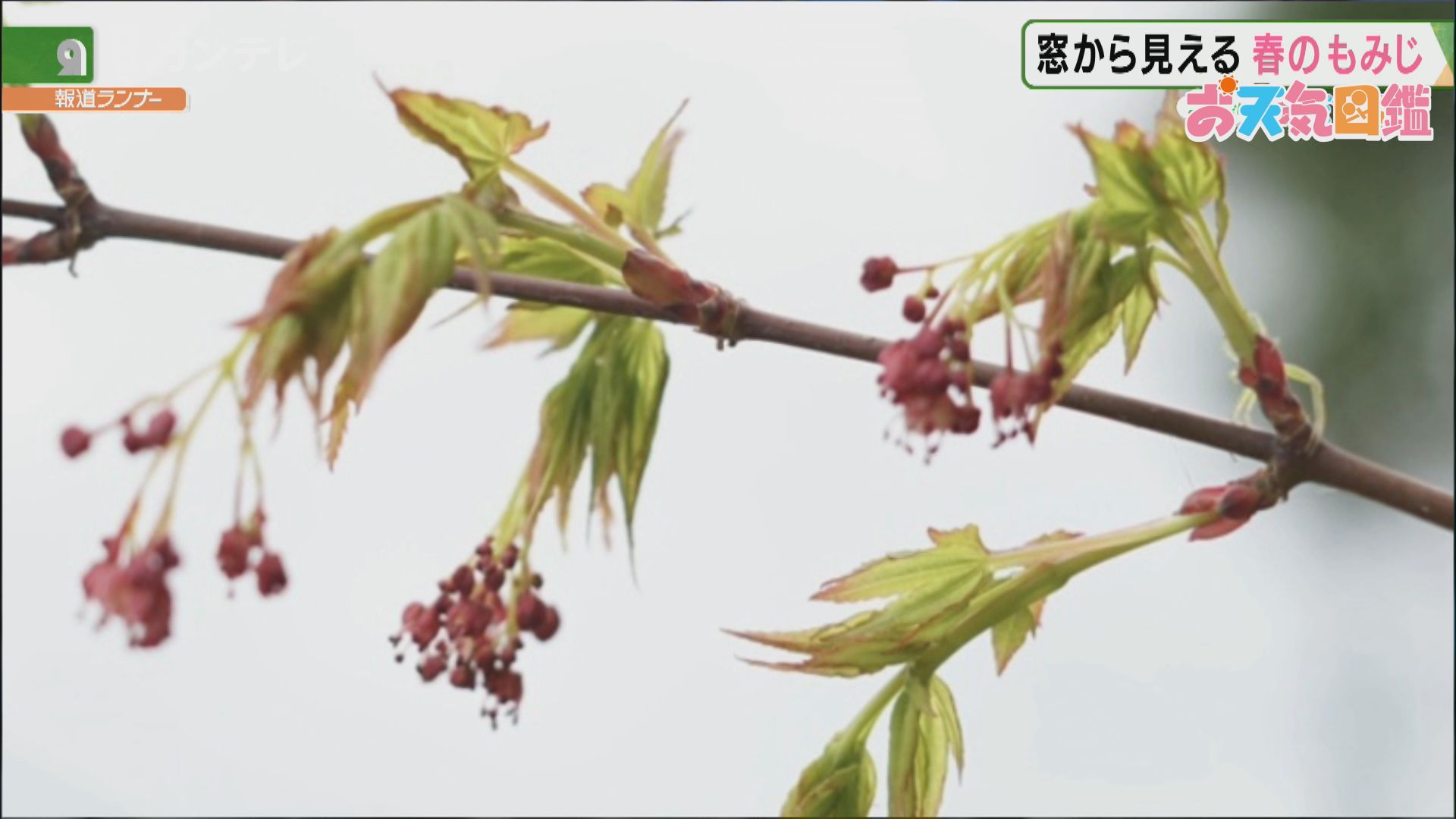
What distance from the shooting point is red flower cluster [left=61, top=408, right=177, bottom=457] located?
0.47m

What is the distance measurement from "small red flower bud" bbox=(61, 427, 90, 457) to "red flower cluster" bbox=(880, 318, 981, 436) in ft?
0.73

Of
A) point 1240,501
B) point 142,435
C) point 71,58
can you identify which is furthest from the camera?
point 71,58

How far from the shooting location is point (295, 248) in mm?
469

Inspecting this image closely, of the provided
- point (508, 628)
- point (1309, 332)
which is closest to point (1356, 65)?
point (508, 628)

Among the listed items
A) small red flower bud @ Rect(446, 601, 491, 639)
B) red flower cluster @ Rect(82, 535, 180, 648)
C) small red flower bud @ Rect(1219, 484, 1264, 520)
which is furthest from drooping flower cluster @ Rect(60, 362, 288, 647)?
small red flower bud @ Rect(1219, 484, 1264, 520)

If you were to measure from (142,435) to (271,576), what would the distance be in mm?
51

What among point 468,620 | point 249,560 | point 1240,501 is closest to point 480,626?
point 468,620

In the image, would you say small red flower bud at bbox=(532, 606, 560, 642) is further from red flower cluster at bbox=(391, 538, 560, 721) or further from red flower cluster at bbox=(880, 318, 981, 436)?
red flower cluster at bbox=(880, 318, 981, 436)

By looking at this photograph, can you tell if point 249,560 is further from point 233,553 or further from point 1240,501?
point 1240,501

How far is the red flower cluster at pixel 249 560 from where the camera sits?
48 centimetres

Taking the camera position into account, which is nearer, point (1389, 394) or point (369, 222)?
point (369, 222)

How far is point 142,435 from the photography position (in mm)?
474

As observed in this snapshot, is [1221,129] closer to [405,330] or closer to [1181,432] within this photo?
[1181,432]

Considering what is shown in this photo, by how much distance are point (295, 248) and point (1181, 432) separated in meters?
0.28
